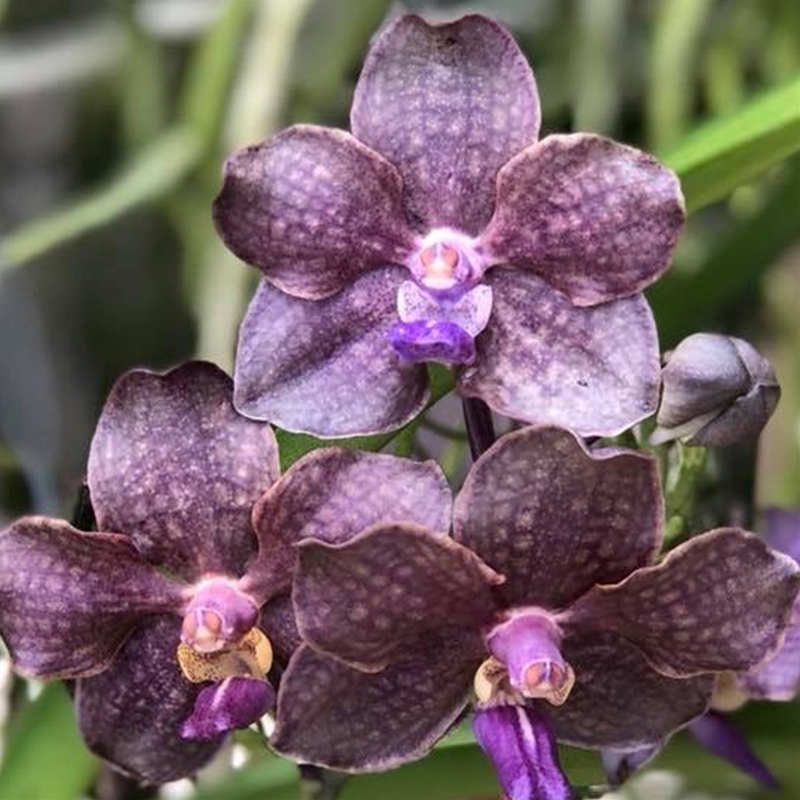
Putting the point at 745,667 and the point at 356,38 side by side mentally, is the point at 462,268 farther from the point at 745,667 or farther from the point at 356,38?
the point at 356,38

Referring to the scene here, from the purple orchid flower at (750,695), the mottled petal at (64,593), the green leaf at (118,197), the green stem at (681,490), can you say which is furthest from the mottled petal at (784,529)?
the green leaf at (118,197)

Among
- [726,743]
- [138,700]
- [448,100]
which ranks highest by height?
[448,100]

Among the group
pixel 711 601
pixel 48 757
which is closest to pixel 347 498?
pixel 711 601

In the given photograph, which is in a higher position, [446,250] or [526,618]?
[446,250]

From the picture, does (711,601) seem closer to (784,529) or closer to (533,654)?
(533,654)

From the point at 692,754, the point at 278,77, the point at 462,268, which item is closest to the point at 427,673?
the point at 462,268

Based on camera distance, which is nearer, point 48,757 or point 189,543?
point 189,543

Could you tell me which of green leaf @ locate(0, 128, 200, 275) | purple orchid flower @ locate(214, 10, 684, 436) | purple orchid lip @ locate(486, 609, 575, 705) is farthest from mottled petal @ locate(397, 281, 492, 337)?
green leaf @ locate(0, 128, 200, 275)

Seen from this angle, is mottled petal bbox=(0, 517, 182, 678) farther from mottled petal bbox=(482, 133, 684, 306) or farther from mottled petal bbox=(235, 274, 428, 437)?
mottled petal bbox=(482, 133, 684, 306)
